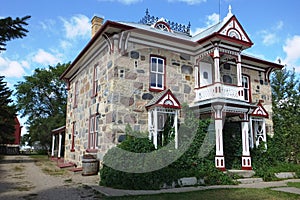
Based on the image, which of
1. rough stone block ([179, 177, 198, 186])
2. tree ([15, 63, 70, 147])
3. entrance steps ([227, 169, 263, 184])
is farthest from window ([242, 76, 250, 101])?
tree ([15, 63, 70, 147])

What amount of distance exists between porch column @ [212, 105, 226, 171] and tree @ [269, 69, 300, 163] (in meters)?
3.54

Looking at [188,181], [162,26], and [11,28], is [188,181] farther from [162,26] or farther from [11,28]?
[162,26]

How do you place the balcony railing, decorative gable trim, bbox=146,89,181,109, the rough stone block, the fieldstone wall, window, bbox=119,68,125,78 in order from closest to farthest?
1. the rough stone block
2. decorative gable trim, bbox=146,89,181,109
3. the fieldstone wall
4. window, bbox=119,68,125,78
5. the balcony railing

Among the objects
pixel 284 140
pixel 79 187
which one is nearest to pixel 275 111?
pixel 284 140

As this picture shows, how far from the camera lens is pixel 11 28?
4.60 meters

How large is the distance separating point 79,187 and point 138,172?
195 centimetres

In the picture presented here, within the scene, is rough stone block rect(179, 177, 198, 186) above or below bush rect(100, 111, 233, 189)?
below

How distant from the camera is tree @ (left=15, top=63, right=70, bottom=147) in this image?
38344mm

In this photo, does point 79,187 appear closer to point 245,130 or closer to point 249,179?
point 249,179

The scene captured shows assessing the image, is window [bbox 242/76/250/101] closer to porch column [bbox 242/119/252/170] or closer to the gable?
the gable

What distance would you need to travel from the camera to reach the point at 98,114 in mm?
12133

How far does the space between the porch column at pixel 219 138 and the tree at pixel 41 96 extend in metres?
29.5

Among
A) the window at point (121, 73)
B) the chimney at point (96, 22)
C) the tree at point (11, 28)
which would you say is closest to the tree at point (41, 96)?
the chimney at point (96, 22)

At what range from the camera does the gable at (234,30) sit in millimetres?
12320
